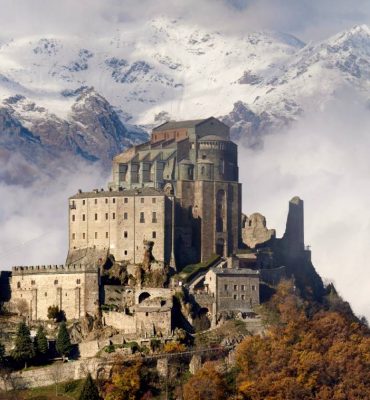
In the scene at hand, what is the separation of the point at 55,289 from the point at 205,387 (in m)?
25.2

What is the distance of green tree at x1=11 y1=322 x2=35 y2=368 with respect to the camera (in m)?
153

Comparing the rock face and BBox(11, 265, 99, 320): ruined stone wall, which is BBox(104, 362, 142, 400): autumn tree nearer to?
BBox(11, 265, 99, 320): ruined stone wall

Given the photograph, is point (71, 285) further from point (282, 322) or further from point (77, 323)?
point (282, 322)

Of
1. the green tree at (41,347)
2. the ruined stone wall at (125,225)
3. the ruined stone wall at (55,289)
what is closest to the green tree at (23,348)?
the green tree at (41,347)

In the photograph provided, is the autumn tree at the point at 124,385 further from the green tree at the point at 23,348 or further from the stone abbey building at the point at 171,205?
the stone abbey building at the point at 171,205

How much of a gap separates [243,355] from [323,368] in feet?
26.6

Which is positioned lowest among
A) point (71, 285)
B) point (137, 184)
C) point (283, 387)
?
point (283, 387)

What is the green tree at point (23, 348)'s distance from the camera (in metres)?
153

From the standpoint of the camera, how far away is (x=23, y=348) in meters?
153

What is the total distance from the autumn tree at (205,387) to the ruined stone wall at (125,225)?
23.3m

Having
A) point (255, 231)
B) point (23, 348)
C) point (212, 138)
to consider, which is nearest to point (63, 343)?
point (23, 348)

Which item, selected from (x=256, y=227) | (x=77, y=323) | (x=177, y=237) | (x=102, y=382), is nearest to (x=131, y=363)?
(x=102, y=382)

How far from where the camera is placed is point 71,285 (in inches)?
6437

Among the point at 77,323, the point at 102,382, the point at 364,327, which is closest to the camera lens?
the point at 102,382
